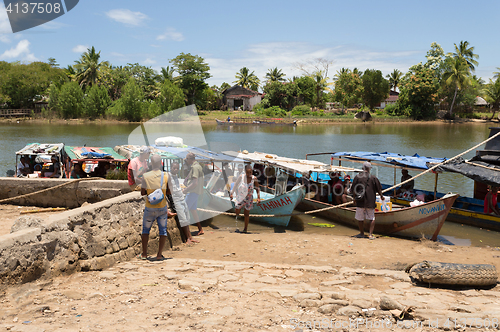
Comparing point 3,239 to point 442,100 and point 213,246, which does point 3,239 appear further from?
point 442,100

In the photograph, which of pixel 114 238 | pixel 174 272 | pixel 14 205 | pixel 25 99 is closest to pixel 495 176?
pixel 174 272

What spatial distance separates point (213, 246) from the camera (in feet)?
26.5

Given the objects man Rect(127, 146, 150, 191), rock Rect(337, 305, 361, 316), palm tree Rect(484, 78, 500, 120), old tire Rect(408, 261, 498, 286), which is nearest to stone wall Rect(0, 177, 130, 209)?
man Rect(127, 146, 150, 191)

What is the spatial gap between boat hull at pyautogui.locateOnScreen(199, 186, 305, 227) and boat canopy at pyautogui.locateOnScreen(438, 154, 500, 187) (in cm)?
484

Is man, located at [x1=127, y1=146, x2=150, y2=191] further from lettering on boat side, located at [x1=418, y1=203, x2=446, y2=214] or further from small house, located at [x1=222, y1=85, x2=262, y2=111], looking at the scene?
small house, located at [x1=222, y1=85, x2=262, y2=111]

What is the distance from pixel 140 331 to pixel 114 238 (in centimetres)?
261

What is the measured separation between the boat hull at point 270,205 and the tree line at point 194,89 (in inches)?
2007

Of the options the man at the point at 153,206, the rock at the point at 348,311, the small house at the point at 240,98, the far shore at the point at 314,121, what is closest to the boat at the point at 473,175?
the rock at the point at 348,311

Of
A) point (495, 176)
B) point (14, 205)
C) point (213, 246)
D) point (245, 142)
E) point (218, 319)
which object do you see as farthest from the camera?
point (245, 142)

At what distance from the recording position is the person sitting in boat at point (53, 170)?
14258mm

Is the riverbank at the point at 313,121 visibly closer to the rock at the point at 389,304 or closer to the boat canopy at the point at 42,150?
the boat canopy at the point at 42,150

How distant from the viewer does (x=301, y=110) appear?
214 ft

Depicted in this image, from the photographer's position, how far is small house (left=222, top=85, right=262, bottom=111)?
7206 centimetres

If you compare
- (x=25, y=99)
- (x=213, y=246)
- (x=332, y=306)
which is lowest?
(x=213, y=246)
